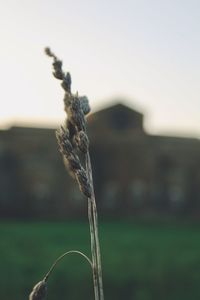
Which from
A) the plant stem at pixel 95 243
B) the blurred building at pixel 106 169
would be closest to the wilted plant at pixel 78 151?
A: the plant stem at pixel 95 243

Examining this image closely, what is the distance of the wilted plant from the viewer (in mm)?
854

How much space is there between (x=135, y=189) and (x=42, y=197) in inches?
173

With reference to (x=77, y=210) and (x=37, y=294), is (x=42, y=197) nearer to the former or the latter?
(x=77, y=210)

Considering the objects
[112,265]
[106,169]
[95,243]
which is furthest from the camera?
[106,169]

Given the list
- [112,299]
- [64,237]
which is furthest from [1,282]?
[64,237]

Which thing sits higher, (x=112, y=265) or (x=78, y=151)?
(x=78, y=151)

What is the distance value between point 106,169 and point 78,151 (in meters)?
27.1

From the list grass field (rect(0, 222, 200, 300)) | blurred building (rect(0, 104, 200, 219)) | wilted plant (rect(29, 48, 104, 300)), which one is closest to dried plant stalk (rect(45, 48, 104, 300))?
wilted plant (rect(29, 48, 104, 300))

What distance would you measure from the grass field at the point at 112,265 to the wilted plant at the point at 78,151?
8.88 metres

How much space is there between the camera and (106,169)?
91.8ft

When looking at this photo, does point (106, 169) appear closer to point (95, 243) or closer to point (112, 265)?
point (112, 265)

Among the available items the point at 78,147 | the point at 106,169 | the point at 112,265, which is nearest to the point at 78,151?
the point at 78,147

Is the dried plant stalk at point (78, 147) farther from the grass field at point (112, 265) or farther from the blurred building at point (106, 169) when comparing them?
the blurred building at point (106, 169)

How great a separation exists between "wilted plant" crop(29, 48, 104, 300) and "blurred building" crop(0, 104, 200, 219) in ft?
84.9
